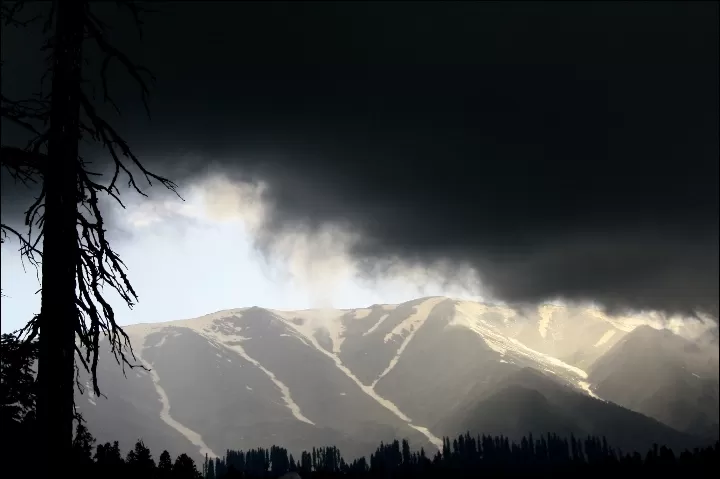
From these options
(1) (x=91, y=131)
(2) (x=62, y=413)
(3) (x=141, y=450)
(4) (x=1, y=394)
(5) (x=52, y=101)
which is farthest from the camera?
(3) (x=141, y=450)

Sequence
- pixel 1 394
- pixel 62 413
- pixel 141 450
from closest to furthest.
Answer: pixel 62 413 < pixel 1 394 < pixel 141 450

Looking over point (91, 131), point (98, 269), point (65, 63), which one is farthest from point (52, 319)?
point (65, 63)

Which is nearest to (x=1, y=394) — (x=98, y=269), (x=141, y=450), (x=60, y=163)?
(x=98, y=269)

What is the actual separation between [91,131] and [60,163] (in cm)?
138

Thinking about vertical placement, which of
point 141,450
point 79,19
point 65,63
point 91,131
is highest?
point 79,19

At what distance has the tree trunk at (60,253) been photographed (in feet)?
38.9

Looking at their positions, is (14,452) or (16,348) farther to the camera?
(16,348)

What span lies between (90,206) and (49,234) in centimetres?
Result: 131

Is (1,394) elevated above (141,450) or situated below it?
above

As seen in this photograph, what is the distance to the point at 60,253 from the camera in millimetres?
12484

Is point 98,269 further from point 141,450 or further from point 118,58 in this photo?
point 141,450

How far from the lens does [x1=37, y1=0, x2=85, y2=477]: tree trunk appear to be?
1186 centimetres

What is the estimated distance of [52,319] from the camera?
1218cm

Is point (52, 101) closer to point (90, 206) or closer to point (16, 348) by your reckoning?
point (90, 206)
